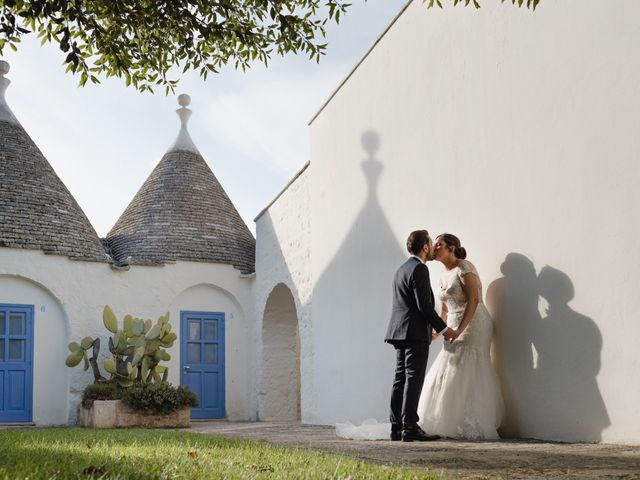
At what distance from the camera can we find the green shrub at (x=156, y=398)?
1239 centimetres

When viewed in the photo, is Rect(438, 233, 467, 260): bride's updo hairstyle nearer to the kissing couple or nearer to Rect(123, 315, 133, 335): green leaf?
the kissing couple

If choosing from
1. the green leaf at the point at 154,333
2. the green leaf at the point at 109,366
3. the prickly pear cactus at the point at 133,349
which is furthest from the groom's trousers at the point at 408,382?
the green leaf at the point at 154,333

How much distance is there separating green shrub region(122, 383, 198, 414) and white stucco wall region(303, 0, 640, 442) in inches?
151

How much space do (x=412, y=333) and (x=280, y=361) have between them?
8986 mm

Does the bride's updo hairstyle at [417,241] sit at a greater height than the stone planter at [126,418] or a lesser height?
greater

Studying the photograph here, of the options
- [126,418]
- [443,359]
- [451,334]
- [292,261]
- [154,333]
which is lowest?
[126,418]

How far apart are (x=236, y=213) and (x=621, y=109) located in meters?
12.8

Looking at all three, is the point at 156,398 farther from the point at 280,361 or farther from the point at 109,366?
the point at 280,361

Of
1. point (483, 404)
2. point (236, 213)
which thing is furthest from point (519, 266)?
point (236, 213)

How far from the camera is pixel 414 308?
652 centimetres

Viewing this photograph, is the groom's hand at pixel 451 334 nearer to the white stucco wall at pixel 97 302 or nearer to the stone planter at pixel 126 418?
the stone planter at pixel 126 418

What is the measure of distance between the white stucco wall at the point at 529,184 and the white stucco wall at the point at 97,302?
6.47m

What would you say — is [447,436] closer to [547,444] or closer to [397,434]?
[397,434]

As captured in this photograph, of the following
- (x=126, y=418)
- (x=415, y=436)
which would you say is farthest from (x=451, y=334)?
(x=126, y=418)
